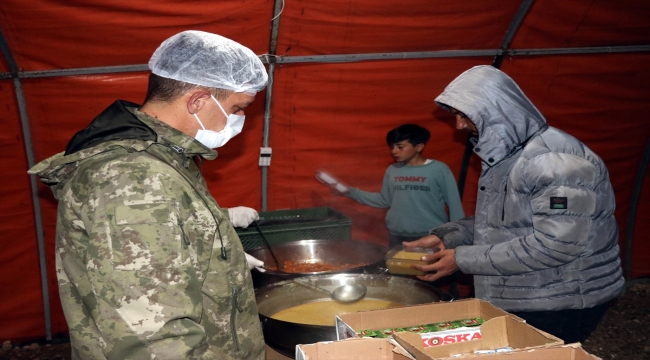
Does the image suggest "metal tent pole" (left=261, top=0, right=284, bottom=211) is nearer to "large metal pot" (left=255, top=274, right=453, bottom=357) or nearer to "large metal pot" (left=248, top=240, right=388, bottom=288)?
"large metal pot" (left=248, top=240, right=388, bottom=288)

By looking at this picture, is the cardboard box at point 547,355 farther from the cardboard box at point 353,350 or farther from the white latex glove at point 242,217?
the white latex glove at point 242,217

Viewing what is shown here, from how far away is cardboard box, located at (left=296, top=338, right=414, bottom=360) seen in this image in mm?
1556

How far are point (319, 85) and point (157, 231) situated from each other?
349 centimetres

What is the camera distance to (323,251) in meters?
4.12

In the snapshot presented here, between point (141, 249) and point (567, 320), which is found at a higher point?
point (141, 249)

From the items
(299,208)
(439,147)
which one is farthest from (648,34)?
(299,208)

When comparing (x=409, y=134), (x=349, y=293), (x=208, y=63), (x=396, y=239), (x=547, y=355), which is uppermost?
(x=208, y=63)

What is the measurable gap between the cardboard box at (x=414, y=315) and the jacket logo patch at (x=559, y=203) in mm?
610

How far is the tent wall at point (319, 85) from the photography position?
4.04m

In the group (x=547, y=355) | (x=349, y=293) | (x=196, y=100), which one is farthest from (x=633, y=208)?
(x=196, y=100)

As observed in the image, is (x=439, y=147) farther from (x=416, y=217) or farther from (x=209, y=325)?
(x=209, y=325)

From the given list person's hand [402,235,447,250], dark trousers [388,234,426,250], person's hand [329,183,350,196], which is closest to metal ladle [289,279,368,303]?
person's hand [402,235,447,250]

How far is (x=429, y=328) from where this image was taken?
1879mm

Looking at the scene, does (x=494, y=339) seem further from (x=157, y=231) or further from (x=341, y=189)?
(x=341, y=189)
